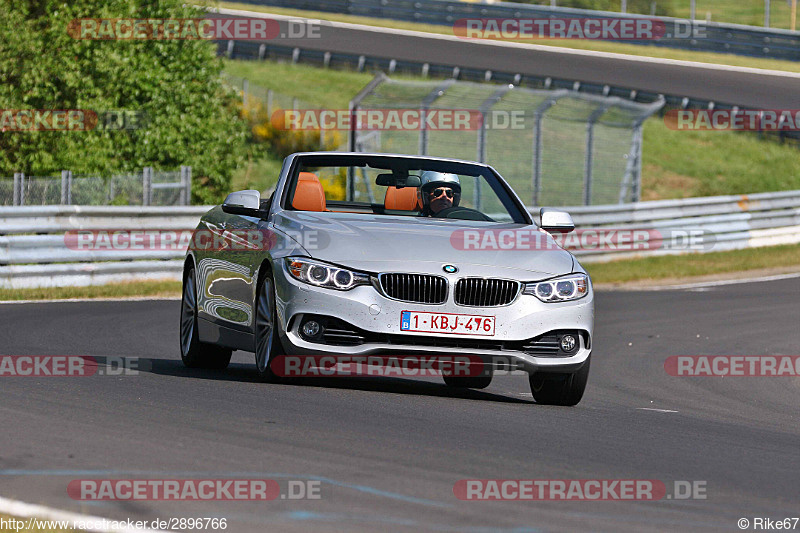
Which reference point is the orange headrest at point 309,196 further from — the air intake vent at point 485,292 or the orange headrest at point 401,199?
the air intake vent at point 485,292

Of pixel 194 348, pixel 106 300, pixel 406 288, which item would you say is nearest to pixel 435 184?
pixel 406 288

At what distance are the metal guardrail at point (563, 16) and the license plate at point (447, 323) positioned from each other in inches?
1537

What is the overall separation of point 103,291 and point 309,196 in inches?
395

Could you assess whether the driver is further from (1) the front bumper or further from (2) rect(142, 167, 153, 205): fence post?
(2) rect(142, 167, 153, 205): fence post

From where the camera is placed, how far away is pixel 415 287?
29.3 ft

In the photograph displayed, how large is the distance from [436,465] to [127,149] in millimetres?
22776

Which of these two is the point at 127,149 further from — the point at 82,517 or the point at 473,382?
the point at 82,517

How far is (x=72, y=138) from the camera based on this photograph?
2803 cm

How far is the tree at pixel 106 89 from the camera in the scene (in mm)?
27812

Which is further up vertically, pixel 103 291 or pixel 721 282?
pixel 103 291

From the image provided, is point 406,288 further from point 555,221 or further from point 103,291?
point 103,291

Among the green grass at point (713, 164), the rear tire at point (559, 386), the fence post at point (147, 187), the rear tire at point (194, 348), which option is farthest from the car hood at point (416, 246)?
the green grass at point (713, 164)

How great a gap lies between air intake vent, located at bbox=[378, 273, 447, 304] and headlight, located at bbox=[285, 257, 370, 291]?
0.13m

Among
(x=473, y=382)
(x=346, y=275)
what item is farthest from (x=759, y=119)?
(x=346, y=275)
